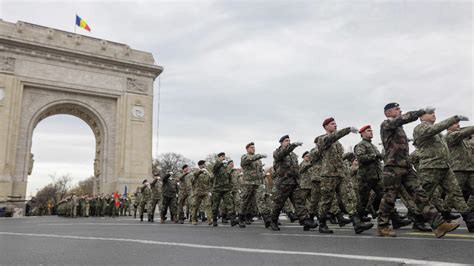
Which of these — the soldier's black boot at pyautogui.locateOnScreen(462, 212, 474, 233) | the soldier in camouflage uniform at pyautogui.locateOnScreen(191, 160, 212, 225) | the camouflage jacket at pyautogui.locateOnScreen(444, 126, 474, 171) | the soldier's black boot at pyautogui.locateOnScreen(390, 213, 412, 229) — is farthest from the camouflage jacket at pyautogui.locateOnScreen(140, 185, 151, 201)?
the soldier's black boot at pyautogui.locateOnScreen(462, 212, 474, 233)

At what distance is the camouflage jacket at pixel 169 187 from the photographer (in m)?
14.0

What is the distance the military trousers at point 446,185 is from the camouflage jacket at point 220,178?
5.53m

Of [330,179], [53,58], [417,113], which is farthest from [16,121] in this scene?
[417,113]

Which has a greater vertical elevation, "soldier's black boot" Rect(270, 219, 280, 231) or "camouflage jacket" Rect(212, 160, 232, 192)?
"camouflage jacket" Rect(212, 160, 232, 192)

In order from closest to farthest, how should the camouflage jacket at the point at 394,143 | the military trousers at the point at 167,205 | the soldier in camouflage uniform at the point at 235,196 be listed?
the camouflage jacket at the point at 394,143
the soldier in camouflage uniform at the point at 235,196
the military trousers at the point at 167,205

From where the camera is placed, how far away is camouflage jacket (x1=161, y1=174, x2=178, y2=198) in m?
14.0

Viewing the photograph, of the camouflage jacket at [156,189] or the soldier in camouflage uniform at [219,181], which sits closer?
the soldier in camouflage uniform at [219,181]

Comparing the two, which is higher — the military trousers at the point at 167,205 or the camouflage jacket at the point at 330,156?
the camouflage jacket at the point at 330,156

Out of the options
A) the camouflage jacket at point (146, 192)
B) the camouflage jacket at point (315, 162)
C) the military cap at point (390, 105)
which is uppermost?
the military cap at point (390, 105)

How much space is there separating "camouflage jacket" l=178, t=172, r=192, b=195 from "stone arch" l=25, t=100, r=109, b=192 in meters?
19.9

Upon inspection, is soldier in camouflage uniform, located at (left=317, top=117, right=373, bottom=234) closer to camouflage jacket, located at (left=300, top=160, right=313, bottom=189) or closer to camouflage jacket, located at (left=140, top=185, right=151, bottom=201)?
camouflage jacket, located at (left=300, top=160, right=313, bottom=189)

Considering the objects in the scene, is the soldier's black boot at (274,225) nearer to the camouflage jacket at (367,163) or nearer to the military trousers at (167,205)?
the camouflage jacket at (367,163)

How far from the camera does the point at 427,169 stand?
7.05 metres

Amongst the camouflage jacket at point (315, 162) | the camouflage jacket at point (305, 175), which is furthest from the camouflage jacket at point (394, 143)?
the camouflage jacket at point (305, 175)
